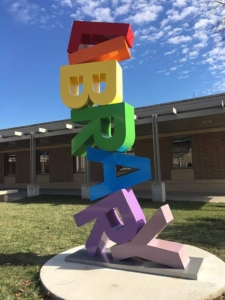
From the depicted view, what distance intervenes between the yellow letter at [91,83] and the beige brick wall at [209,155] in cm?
1104

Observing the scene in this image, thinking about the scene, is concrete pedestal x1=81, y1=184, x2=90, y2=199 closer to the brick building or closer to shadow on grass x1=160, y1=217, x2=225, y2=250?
the brick building

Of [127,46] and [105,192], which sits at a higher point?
[127,46]

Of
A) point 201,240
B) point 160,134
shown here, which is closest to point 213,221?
point 201,240

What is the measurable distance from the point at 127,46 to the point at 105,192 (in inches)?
105

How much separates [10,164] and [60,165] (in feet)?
19.0

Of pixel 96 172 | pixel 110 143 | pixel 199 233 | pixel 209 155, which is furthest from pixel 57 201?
pixel 110 143

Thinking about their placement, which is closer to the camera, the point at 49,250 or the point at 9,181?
the point at 49,250

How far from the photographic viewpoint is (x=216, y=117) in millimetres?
12016

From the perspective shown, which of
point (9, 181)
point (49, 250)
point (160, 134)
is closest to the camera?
point (49, 250)

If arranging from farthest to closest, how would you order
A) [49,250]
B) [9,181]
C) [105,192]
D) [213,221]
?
[9,181], [213,221], [49,250], [105,192]

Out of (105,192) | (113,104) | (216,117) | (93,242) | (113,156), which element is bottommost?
(93,242)

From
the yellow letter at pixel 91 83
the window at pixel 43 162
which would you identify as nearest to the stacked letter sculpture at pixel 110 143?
the yellow letter at pixel 91 83

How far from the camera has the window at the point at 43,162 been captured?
70.7 ft

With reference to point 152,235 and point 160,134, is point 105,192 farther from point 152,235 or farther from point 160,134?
point 160,134
